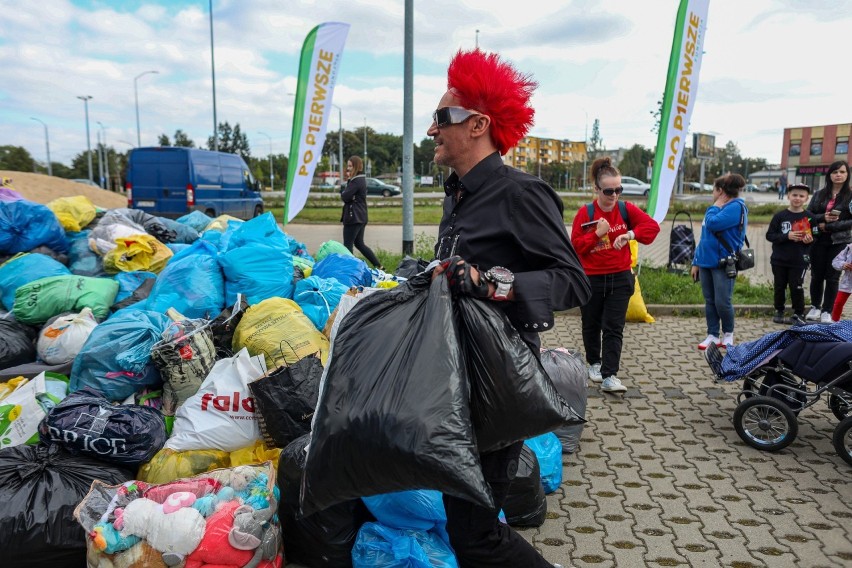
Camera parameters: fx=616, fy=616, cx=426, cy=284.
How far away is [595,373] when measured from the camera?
5156 mm

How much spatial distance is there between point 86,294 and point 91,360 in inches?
50.8

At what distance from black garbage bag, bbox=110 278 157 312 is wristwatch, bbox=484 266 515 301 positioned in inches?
147

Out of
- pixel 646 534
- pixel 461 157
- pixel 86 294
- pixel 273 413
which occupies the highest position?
pixel 461 157

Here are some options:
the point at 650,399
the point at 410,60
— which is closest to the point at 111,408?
the point at 650,399

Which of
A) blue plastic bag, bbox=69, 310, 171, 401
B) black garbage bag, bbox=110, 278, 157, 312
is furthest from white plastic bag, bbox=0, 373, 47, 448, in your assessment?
black garbage bag, bbox=110, 278, 157, 312

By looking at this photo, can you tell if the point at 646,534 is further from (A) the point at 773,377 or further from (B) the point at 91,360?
(B) the point at 91,360

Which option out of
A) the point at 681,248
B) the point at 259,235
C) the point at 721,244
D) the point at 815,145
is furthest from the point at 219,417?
the point at 815,145

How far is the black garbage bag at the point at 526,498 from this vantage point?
2.92 m

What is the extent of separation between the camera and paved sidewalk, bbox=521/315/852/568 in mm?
2822

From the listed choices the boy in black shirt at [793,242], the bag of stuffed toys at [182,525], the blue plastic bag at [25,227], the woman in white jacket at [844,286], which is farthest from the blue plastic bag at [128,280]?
the boy in black shirt at [793,242]

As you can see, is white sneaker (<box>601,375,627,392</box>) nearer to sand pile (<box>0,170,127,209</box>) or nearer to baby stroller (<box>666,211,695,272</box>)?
baby stroller (<box>666,211,695,272</box>)

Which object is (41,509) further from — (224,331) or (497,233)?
(497,233)

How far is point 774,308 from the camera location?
7648 millimetres

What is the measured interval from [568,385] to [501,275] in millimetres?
2270
